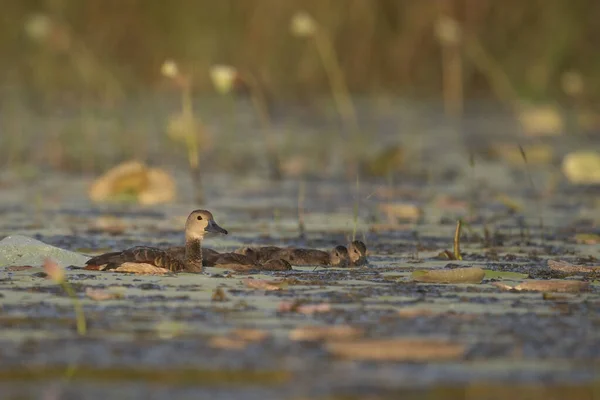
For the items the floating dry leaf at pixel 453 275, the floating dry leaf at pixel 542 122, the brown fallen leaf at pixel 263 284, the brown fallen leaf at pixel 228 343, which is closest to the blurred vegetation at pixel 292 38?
the floating dry leaf at pixel 542 122

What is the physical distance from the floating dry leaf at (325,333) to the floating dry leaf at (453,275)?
1428 millimetres

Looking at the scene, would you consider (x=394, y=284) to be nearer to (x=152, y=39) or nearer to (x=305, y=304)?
(x=305, y=304)

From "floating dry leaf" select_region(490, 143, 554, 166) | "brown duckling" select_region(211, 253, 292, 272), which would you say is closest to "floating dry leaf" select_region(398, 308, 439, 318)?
"brown duckling" select_region(211, 253, 292, 272)


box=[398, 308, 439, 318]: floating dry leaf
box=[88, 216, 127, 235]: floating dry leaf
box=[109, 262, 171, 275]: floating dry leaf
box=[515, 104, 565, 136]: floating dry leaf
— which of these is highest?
box=[515, 104, 565, 136]: floating dry leaf

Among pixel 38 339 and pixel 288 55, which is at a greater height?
pixel 288 55

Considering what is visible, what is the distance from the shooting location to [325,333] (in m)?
5.82

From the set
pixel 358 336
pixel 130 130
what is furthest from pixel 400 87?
pixel 358 336

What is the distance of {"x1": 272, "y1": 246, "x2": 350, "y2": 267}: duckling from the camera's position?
315 inches

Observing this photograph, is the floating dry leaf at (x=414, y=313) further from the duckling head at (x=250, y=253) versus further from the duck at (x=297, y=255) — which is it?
the duckling head at (x=250, y=253)

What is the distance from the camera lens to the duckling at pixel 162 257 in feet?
25.2

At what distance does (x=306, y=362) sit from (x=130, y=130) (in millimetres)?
12573

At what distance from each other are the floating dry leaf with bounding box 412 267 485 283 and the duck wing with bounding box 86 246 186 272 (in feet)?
4.35

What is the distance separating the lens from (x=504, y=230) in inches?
393

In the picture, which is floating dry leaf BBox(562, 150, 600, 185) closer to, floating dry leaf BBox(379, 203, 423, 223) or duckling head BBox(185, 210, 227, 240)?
floating dry leaf BBox(379, 203, 423, 223)
